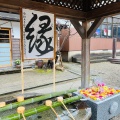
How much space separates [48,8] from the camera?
3229mm

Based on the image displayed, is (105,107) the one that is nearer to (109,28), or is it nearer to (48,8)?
(48,8)

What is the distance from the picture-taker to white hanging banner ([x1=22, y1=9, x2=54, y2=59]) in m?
3.03

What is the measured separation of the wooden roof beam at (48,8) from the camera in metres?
2.71

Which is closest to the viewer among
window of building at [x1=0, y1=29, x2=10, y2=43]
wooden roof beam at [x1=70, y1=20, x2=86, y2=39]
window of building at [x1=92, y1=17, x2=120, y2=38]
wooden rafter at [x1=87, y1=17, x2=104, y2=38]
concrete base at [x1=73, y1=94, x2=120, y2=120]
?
concrete base at [x1=73, y1=94, x2=120, y2=120]

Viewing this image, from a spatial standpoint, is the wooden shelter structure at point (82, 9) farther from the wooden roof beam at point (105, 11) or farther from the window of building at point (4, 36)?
the window of building at point (4, 36)

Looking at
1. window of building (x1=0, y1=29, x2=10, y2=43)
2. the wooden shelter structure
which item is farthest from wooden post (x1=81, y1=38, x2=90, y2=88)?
window of building (x1=0, y1=29, x2=10, y2=43)

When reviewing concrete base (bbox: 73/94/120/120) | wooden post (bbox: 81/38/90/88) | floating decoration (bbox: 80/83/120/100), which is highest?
wooden post (bbox: 81/38/90/88)

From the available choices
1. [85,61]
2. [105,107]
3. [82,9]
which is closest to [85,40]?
[85,61]

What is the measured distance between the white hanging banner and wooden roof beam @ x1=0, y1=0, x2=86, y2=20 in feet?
0.34

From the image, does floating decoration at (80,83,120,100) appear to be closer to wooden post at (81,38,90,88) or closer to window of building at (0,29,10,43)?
wooden post at (81,38,90,88)

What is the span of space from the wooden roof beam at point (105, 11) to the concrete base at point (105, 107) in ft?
6.51

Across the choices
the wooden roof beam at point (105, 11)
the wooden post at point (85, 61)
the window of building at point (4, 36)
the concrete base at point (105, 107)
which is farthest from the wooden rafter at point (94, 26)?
the window of building at point (4, 36)

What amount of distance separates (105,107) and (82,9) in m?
2.71

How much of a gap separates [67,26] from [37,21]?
362 inches
